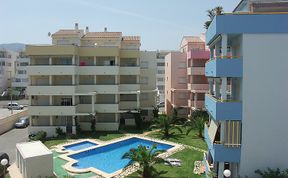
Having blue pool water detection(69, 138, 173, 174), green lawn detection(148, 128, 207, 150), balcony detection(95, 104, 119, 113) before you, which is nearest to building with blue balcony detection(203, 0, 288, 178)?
blue pool water detection(69, 138, 173, 174)

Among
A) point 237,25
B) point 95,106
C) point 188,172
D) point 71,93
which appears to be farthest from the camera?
point 95,106

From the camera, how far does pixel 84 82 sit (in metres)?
44.6

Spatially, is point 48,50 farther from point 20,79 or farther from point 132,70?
point 20,79

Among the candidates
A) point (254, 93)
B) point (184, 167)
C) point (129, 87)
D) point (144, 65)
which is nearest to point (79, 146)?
point (129, 87)

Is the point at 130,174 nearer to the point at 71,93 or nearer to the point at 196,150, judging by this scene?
the point at 196,150

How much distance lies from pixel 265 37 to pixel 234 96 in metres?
4.82

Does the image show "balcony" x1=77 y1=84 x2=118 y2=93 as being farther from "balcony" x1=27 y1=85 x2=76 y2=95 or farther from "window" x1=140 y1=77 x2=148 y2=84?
"window" x1=140 y1=77 x2=148 y2=84

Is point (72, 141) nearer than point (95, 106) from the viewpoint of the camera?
Yes

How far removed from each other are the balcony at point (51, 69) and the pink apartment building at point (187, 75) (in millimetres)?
18221

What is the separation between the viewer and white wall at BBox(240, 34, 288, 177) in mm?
17969

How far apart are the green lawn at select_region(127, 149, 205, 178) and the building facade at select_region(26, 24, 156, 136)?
1588 cm

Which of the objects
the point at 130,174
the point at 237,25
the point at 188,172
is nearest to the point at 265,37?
the point at 237,25

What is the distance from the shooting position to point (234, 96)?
21.0 m

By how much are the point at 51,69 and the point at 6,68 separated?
63.1m
